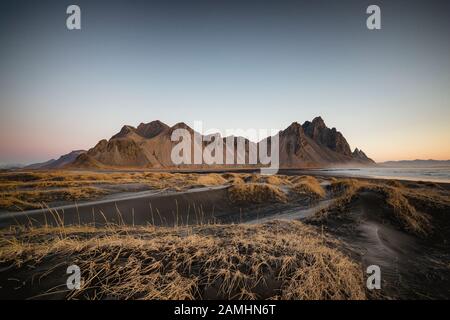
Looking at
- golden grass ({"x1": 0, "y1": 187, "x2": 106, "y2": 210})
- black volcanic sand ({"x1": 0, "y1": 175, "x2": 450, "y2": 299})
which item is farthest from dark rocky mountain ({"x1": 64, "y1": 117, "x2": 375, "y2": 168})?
black volcanic sand ({"x1": 0, "y1": 175, "x2": 450, "y2": 299})

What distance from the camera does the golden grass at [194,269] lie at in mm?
2510

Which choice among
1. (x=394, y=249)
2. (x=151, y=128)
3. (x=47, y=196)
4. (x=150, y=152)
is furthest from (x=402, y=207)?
(x=151, y=128)

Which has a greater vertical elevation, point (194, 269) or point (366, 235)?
point (194, 269)

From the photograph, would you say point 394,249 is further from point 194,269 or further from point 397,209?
point 194,269

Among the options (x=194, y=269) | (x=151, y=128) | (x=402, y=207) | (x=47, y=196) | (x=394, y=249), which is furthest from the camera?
(x=151, y=128)

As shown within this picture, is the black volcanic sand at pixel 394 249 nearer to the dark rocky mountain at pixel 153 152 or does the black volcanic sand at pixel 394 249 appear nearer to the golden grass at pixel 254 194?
the golden grass at pixel 254 194

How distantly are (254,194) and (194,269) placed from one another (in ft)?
38.6

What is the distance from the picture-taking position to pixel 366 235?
19.1 feet

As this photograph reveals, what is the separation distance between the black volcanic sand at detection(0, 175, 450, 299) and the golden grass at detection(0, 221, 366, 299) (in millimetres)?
354

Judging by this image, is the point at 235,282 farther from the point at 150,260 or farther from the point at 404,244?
the point at 404,244

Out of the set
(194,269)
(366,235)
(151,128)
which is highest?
(151,128)

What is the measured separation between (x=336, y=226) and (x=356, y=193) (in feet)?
10.7

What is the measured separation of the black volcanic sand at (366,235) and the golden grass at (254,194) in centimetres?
79
